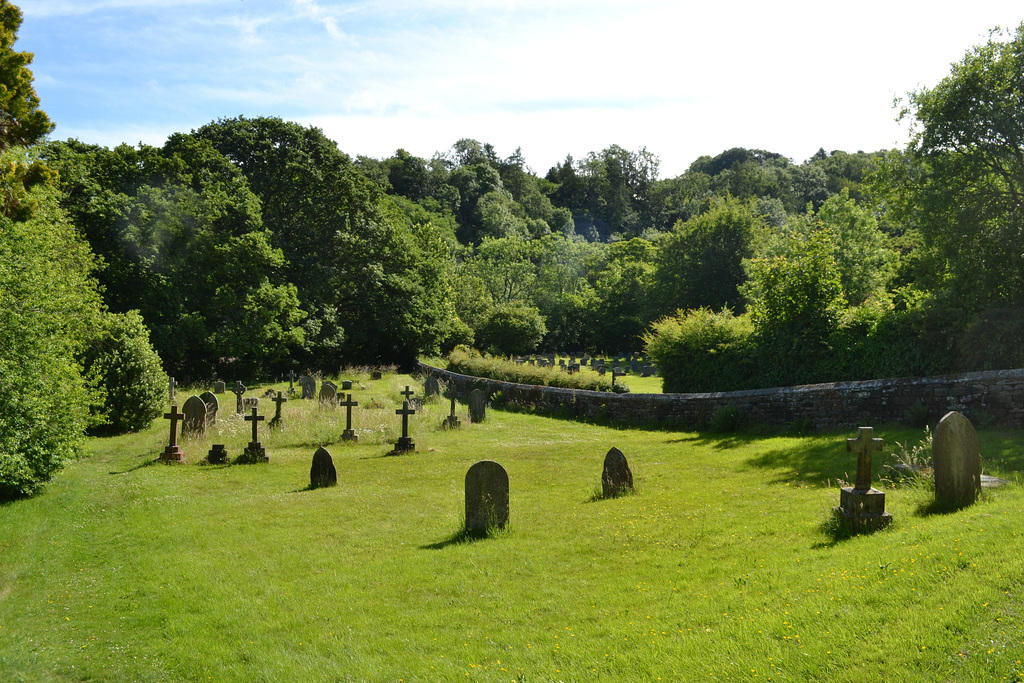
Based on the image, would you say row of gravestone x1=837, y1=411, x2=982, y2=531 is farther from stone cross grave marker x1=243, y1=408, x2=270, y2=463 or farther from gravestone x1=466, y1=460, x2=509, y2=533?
stone cross grave marker x1=243, y1=408, x2=270, y2=463

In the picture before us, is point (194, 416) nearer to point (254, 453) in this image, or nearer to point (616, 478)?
point (254, 453)

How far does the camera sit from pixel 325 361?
127 ft

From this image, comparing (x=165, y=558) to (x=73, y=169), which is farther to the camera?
(x=73, y=169)

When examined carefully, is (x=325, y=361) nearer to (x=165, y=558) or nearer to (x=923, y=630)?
(x=165, y=558)

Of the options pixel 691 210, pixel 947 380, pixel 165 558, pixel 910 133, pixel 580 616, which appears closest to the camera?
pixel 580 616

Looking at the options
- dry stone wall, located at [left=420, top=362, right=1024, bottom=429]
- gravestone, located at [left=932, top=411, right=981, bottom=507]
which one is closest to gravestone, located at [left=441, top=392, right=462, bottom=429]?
dry stone wall, located at [left=420, top=362, right=1024, bottom=429]

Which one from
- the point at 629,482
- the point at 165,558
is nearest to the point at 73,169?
the point at 165,558

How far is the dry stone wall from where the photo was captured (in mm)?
13266

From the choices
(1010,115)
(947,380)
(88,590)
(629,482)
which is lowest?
(88,590)

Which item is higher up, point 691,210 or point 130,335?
point 691,210

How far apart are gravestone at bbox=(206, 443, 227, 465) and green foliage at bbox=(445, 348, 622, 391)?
1305 cm

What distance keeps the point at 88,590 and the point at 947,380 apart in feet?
51.3

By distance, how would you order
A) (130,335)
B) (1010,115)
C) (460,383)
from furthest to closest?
(460,383) < (130,335) < (1010,115)

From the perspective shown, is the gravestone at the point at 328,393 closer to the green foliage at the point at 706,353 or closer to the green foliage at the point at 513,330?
the green foliage at the point at 706,353
